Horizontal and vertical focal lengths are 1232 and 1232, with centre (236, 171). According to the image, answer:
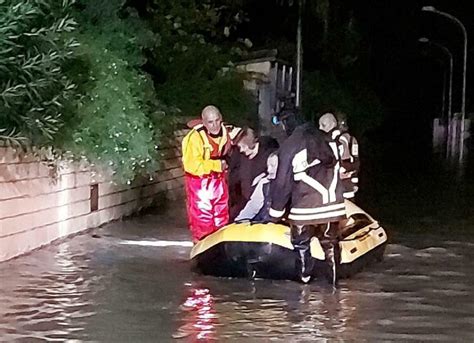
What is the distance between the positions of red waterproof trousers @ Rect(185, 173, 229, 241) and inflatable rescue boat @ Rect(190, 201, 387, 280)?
743mm

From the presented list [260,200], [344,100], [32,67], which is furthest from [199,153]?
[344,100]

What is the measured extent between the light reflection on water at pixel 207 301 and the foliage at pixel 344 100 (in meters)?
22.4

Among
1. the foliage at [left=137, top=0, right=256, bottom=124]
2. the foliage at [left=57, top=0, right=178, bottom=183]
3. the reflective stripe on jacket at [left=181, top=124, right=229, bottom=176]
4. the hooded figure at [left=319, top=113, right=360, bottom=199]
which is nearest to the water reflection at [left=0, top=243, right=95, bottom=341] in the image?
the reflective stripe on jacket at [left=181, top=124, right=229, bottom=176]

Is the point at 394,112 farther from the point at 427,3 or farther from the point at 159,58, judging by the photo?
the point at 159,58

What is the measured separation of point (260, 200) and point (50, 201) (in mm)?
2995

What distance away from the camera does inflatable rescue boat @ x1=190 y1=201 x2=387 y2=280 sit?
42.3 ft

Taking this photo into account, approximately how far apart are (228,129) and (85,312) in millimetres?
4007

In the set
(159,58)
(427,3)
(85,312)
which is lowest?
(85,312)

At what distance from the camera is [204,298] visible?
12.1 m

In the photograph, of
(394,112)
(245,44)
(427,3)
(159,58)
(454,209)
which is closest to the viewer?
(454,209)

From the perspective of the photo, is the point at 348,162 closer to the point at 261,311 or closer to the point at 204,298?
the point at 204,298

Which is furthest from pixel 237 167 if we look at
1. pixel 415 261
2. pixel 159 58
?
pixel 159 58

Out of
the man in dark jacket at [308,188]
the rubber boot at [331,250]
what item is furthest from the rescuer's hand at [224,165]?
the rubber boot at [331,250]

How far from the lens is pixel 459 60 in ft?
249
